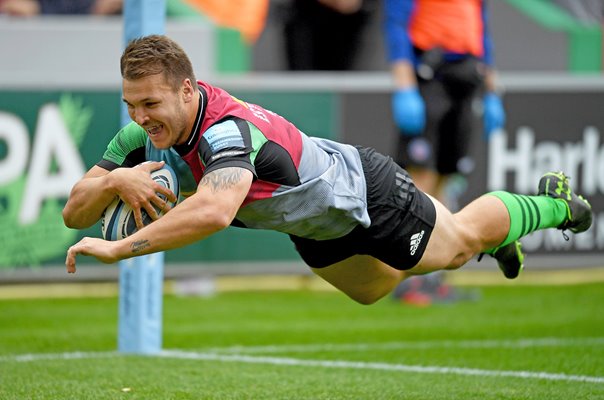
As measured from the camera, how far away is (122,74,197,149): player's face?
5.15m

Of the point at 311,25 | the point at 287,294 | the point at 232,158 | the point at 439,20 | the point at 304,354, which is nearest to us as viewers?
the point at 232,158

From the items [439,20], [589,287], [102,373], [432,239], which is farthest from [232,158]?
[589,287]

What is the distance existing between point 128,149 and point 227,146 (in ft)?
2.64

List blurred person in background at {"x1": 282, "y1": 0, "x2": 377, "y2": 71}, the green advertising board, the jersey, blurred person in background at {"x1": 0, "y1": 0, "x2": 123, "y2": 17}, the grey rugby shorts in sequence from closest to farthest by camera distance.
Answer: the jersey < the grey rugby shorts < the green advertising board < blurred person in background at {"x1": 0, "y1": 0, "x2": 123, "y2": 17} < blurred person in background at {"x1": 282, "y1": 0, "x2": 377, "y2": 71}

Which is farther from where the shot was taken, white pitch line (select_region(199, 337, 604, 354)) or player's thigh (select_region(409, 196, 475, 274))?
white pitch line (select_region(199, 337, 604, 354))

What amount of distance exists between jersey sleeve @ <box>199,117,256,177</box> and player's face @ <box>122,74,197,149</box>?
131 mm

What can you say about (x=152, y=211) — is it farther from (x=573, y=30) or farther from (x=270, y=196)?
(x=573, y=30)

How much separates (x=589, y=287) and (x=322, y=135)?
2.69 m

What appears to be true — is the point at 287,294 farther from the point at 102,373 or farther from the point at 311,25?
the point at 102,373

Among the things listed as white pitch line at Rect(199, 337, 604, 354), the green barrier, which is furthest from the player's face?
the green barrier

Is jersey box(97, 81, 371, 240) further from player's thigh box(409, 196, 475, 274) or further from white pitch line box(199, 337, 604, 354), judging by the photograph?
white pitch line box(199, 337, 604, 354)

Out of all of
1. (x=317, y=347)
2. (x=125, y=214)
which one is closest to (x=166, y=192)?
(x=125, y=214)

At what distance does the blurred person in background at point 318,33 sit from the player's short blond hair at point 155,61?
23.5ft

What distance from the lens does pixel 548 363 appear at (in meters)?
6.91
